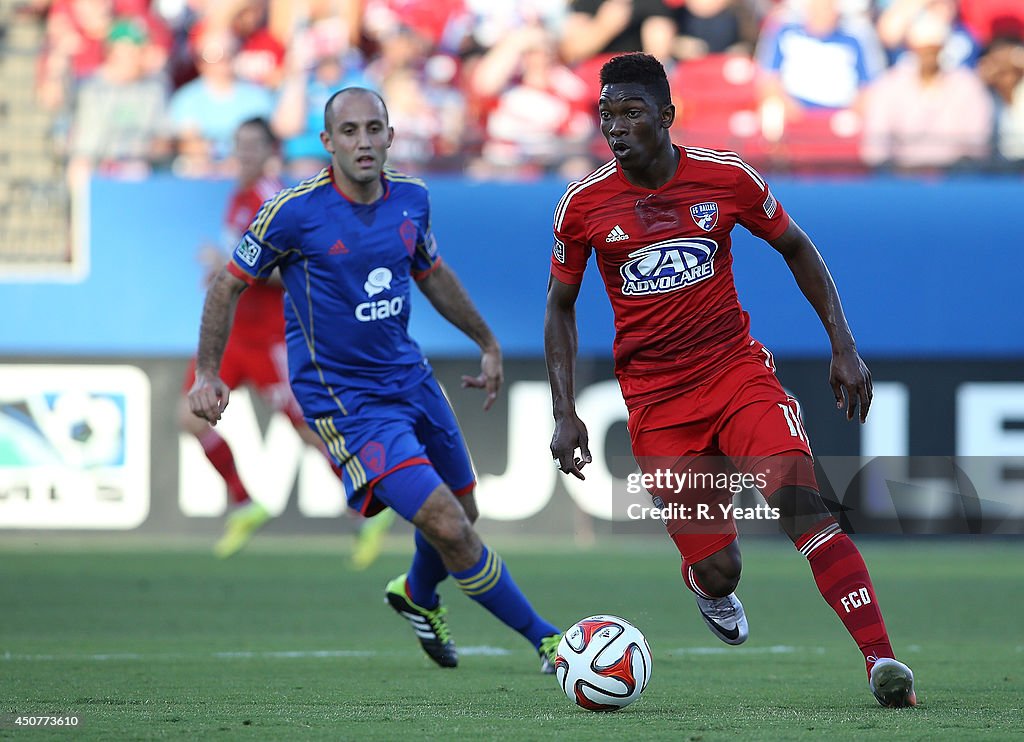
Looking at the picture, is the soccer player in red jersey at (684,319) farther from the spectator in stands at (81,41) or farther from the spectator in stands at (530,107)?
the spectator in stands at (81,41)

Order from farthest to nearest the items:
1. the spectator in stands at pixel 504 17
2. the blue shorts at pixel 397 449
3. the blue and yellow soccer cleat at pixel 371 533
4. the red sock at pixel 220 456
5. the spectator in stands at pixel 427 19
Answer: the spectator in stands at pixel 427 19, the spectator in stands at pixel 504 17, the red sock at pixel 220 456, the blue and yellow soccer cleat at pixel 371 533, the blue shorts at pixel 397 449

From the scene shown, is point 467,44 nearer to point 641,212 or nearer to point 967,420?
point 967,420

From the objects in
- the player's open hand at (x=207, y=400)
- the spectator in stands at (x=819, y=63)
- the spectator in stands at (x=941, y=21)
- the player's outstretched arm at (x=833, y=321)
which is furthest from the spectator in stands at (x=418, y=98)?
the player's outstretched arm at (x=833, y=321)

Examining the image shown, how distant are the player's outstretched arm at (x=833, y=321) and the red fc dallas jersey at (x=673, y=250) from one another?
9 cm

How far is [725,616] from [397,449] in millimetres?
1454

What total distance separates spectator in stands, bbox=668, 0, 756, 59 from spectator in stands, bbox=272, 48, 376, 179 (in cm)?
276

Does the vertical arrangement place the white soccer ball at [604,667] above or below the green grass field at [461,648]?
above

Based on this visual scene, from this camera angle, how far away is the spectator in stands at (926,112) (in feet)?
42.7

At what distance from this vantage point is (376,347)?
6695 mm

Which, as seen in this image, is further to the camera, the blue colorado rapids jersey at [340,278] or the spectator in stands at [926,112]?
the spectator in stands at [926,112]

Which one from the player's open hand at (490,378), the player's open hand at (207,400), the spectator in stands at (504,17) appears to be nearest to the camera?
the player's open hand at (207,400)

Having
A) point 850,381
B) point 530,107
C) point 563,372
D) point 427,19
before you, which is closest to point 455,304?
point 563,372

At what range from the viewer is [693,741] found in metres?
4.50

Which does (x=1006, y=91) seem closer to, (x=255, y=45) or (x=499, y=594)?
(x=255, y=45)
